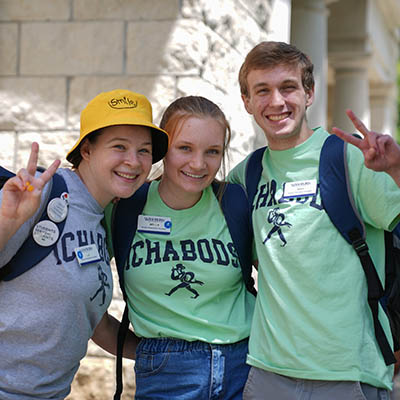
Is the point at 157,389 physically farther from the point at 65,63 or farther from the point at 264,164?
the point at 65,63

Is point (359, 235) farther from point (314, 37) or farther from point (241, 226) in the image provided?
point (314, 37)

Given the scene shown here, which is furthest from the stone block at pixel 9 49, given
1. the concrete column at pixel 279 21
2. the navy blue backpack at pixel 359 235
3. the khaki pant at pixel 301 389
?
the khaki pant at pixel 301 389

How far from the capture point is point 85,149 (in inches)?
107

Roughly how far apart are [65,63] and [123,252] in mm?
2312

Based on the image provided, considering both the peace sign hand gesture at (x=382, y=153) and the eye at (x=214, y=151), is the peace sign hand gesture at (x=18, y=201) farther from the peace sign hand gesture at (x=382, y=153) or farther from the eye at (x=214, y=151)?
the peace sign hand gesture at (x=382, y=153)

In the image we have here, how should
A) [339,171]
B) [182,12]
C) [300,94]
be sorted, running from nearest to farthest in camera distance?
[339,171] → [300,94] → [182,12]

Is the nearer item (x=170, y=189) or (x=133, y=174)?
(x=133, y=174)

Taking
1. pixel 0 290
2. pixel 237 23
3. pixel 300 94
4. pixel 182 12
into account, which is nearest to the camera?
pixel 0 290

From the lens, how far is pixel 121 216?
285cm

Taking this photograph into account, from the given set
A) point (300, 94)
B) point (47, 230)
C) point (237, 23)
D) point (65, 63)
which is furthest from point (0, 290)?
point (237, 23)

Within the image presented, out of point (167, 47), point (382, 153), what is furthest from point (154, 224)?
point (167, 47)

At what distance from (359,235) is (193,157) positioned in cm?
77

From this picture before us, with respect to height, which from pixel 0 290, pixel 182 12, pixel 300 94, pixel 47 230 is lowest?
pixel 0 290

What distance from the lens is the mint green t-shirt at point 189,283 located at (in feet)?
8.69
